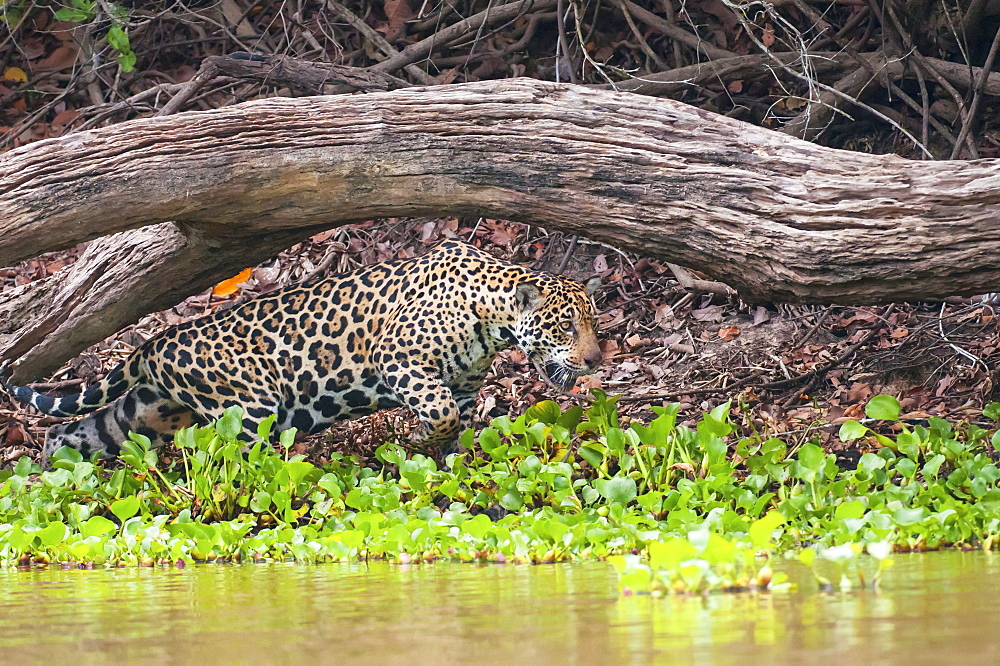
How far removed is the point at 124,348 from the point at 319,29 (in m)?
3.31

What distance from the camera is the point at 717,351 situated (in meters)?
7.77

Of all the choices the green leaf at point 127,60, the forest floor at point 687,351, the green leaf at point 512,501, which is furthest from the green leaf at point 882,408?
the green leaf at point 127,60

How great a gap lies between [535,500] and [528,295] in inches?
51.8

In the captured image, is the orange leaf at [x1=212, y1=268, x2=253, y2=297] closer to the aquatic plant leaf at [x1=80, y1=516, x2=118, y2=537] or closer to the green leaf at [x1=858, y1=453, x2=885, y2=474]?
the aquatic plant leaf at [x1=80, y1=516, x2=118, y2=537]

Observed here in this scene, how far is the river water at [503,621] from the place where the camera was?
1.80 m

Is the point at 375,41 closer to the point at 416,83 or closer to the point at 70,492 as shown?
the point at 416,83

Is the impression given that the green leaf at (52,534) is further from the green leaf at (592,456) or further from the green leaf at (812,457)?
the green leaf at (812,457)

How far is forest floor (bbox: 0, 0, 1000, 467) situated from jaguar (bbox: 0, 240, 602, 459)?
58 centimetres

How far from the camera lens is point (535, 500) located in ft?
16.7

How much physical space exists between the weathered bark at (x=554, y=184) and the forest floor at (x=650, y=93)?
3.09 feet

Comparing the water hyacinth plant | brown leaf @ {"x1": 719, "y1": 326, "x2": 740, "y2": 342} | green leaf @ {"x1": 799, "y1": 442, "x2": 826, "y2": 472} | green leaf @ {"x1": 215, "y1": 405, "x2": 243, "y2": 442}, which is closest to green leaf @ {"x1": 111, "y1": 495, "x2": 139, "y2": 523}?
the water hyacinth plant

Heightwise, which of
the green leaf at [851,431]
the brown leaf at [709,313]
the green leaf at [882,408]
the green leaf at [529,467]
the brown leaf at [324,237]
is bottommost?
the green leaf at [529,467]

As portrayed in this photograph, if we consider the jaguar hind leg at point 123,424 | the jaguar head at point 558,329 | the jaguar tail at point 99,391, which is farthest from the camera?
the jaguar hind leg at point 123,424

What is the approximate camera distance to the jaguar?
6.04 m
